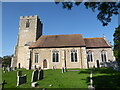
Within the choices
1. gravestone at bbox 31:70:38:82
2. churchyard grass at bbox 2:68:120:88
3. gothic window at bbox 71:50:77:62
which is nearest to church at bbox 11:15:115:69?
gothic window at bbox 71:50:77:62

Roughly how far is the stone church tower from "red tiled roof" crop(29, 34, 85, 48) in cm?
262

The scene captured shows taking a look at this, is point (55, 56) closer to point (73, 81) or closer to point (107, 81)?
point (73, 81)

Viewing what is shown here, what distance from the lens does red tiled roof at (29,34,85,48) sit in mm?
27188

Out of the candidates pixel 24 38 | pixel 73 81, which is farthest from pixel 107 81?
pixel 24 38

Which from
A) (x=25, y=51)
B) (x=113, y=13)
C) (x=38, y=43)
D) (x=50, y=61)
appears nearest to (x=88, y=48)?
(x=50, y=61)

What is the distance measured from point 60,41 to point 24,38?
10725 mm

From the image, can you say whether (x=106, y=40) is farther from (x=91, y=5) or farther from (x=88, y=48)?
(x=91, y=5)

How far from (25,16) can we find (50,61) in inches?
648

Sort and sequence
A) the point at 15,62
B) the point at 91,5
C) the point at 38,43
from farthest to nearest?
the point at 15,62, the point at 38,43, the point at 91,5

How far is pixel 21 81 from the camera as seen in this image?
981cm

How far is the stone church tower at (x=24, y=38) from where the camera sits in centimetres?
3027

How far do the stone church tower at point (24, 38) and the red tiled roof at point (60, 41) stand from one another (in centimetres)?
262

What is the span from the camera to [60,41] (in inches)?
1125

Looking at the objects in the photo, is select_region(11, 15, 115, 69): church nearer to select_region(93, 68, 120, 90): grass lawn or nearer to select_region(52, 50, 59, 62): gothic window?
select_region(52, 50, 59, 62): gothic window
